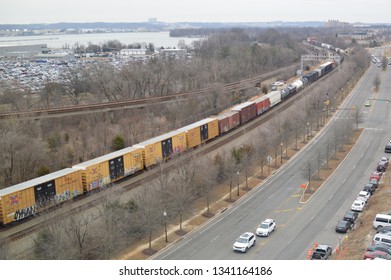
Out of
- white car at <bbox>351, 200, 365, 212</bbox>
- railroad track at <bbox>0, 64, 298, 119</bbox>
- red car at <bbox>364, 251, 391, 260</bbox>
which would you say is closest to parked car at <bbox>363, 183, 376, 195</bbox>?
white car at <bbox>351, 200, 365, 212</bbox>

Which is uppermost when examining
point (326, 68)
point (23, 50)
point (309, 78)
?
point (23, 50)

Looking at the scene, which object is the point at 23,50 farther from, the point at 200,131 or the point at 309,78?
the point at 200,131

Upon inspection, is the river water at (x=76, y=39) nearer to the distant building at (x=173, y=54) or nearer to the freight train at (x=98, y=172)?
the distant building at (x=173, y=54)

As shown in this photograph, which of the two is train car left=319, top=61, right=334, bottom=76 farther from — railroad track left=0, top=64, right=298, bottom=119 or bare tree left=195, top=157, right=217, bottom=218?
bare tree left=195, top=157, right=217, bottom=218

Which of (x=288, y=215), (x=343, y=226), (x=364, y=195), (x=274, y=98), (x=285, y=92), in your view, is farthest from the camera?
(x=285, y=92)

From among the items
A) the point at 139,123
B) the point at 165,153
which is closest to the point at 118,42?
the point at 139,123

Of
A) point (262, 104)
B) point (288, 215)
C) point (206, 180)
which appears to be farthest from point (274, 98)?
point (288, 215)

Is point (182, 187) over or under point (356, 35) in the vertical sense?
under
